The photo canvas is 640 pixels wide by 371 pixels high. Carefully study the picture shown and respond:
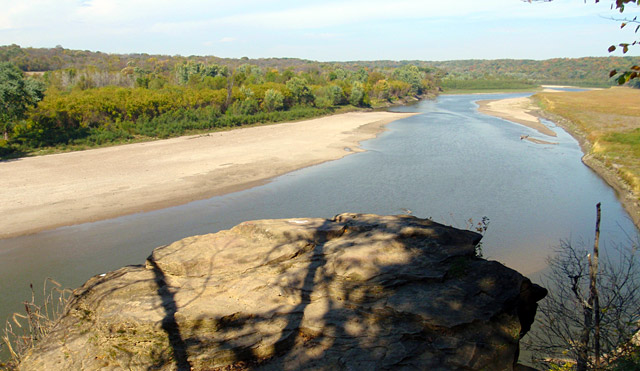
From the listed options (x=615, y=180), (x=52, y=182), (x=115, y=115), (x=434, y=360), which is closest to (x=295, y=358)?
(x=434, y=360)

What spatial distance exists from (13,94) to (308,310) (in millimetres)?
28803

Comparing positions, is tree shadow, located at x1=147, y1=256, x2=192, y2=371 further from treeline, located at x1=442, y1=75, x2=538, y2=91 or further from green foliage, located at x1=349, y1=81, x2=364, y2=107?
treeline, located at x1=442, y1=75, x2=538, y2=91

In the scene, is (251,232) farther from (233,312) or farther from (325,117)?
(325,117)

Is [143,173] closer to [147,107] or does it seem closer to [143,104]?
[143,104]

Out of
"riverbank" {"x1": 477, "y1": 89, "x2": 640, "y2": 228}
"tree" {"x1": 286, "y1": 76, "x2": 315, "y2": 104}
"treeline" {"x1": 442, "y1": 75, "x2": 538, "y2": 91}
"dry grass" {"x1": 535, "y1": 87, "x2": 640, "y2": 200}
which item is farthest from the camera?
"treeline" {"x1": 442, "y1": 75, "x2": 538, "y2": 91}

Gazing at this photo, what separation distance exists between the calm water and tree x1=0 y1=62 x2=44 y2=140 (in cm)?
1571

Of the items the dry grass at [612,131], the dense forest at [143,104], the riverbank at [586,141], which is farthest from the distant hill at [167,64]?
the dry grass at [612,131]

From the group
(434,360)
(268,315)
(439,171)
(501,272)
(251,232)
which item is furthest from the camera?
(439,171)

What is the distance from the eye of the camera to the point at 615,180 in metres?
25.0

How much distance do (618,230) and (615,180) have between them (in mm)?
9305

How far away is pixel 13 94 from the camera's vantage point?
2823 cm

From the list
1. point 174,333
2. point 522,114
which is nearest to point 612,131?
point 522,114

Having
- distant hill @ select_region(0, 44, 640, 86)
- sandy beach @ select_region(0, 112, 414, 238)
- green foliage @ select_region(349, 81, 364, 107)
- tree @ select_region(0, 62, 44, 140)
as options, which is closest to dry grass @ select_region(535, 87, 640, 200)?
sandy beach @ select_region(0, 112, 414, 238)

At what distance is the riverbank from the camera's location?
69.7ft
